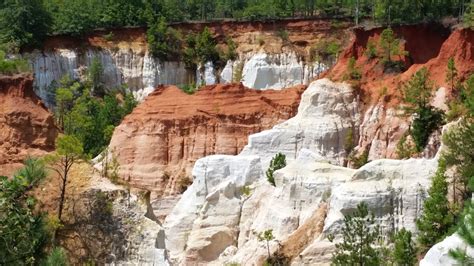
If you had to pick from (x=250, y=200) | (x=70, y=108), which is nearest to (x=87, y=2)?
(x=70, y=108)

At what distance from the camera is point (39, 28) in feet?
281

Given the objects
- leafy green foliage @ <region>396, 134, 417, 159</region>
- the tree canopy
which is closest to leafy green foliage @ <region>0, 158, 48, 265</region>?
leafy green foliage @ <region>396, 134, 417, 159</region>

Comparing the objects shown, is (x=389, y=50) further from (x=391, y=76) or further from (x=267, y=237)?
(x=267, y=237)

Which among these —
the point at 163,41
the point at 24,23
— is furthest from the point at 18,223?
the point at 163,41

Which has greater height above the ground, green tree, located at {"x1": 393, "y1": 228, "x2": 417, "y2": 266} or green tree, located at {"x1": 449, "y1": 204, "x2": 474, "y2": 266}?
green tree, located at {"x1": 449, "y1": 204, "x2": 474, "y2": 266}

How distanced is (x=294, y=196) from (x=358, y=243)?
9936 millimetres

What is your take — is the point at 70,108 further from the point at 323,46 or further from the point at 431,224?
the point at 431,224

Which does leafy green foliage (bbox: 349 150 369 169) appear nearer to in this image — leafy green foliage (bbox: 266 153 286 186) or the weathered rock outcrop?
leafy green foliage (bbox: 266 153 286 186)

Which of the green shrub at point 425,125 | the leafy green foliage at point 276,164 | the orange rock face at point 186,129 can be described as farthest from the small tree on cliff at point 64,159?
the orange rock face at point 186,129

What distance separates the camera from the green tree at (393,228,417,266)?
1332 inches

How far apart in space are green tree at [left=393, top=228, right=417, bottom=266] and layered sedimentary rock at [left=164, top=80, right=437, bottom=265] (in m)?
3.27

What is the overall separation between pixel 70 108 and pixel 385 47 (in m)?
33.0

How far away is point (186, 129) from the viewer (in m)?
59.4

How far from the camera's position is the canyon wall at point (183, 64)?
82.9 m
